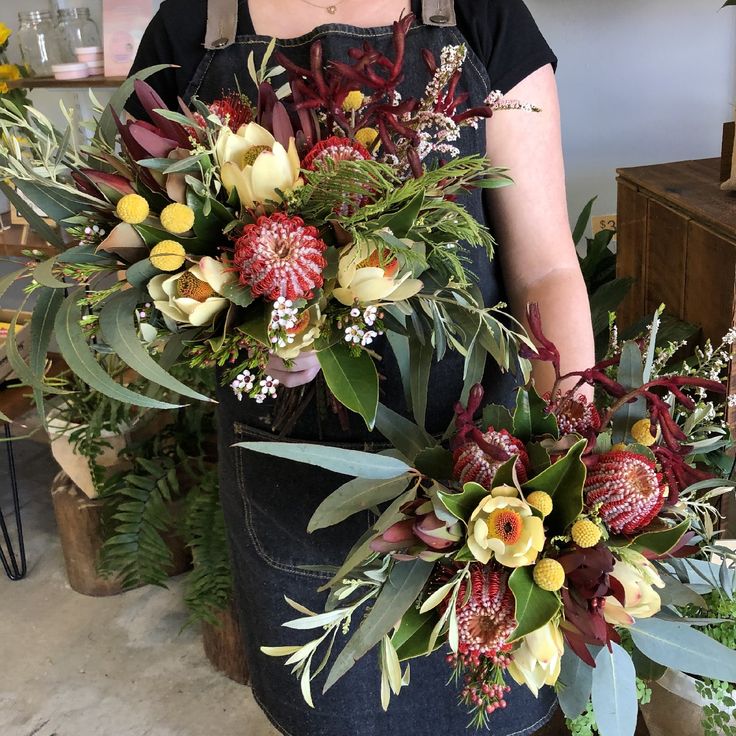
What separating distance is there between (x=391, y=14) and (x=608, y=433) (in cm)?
65

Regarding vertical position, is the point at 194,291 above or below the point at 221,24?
below

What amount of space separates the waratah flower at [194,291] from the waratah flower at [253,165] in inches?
2.7

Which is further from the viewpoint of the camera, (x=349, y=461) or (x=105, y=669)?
(x=105, y=669)

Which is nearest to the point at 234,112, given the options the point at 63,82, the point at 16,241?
the point at 63,82

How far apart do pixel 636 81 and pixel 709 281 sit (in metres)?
0.85

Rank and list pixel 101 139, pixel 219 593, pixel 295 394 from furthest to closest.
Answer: pixel 219 593 → pixel 295 394 → pixel 101 139

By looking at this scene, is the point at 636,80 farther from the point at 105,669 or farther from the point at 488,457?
the point at 105,669

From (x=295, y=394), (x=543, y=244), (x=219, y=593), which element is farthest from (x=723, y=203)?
(x=219, y=593)

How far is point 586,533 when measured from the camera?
64 cm

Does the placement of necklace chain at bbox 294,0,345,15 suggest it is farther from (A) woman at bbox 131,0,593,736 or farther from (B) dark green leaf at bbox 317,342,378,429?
(B) dark green leaf at bbox 317,342,378,429

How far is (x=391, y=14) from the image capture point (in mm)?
1073

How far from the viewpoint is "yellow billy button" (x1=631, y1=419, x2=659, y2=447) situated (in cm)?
74

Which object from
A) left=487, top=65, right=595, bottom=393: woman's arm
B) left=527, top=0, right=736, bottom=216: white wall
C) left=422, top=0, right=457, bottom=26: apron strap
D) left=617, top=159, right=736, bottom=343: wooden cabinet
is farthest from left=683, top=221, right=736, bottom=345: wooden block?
left=527, top=0, right=736, bottom=216: white wall

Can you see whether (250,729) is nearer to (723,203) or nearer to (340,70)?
(723,203)
